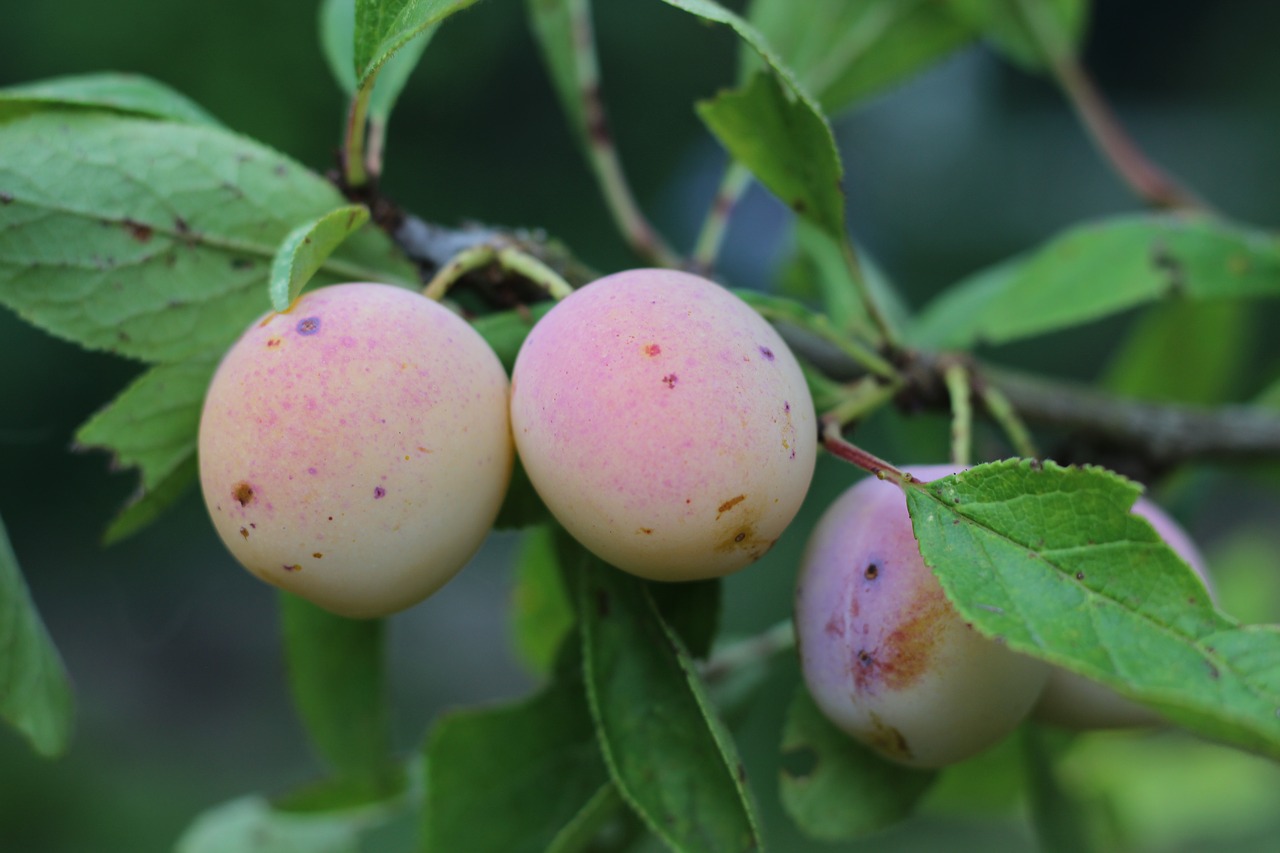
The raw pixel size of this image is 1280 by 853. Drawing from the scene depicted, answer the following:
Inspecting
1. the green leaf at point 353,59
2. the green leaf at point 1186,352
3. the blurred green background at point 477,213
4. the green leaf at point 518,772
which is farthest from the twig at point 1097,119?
the blurred green background at point 477,213

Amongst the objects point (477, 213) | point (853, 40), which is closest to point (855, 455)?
point (853, 40)

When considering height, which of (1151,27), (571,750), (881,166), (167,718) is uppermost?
(571,750)

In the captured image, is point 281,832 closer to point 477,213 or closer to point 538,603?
point 538,603

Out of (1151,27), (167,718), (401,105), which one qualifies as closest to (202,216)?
(401,105)

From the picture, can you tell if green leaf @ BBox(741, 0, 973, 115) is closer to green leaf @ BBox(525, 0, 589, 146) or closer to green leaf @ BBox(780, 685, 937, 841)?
green leaf @ BBox(525, 0, 589, 146)

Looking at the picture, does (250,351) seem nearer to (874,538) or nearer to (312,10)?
(874,538)

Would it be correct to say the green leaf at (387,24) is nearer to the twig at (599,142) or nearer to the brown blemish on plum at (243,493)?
the brown blemish on plum at (243,493)
